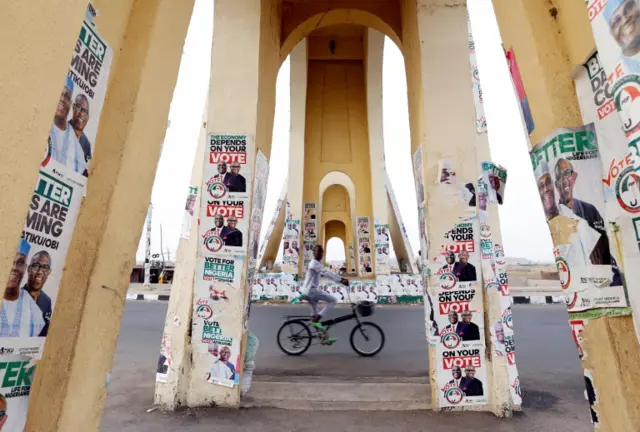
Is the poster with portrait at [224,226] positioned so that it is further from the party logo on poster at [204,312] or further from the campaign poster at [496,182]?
the campaign poster at [496,182]

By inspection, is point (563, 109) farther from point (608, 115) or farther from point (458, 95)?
point (458, 95)

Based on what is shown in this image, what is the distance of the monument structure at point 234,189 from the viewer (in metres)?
1.33

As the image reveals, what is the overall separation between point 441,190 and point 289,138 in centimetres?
1012

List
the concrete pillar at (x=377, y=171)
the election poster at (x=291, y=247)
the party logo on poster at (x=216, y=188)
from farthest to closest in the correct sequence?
the election poster at (x=291, y=247) < the concrete pillar at (x=377, y=171) < the party logo on poster at (x=216, y=188)

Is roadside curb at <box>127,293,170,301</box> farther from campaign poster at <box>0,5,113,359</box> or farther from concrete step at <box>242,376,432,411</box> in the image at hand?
campaign poster at <box>0,5,113,359</box>

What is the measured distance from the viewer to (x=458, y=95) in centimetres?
432

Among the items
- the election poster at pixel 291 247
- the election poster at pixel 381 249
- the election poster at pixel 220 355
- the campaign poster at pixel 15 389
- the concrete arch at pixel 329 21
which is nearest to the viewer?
the campaign poster at pixel 15 389

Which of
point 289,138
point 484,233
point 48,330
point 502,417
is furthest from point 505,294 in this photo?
point 289,138

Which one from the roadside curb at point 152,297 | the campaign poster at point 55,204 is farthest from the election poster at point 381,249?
the campaign poster at point 55,204

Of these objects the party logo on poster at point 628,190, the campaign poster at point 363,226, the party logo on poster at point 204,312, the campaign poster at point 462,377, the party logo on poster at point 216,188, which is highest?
the campaign poster at point 363,226

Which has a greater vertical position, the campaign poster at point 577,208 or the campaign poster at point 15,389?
the campaign poster at point 577,208

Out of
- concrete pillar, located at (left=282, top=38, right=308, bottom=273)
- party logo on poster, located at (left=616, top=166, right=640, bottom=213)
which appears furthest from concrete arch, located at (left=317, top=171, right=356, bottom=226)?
party logo on poster, located at (left=616, top=166, right=640, bottom=213)

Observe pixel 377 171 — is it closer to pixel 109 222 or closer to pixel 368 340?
pixel 368 340

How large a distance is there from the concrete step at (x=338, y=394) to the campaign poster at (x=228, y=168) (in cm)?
225
